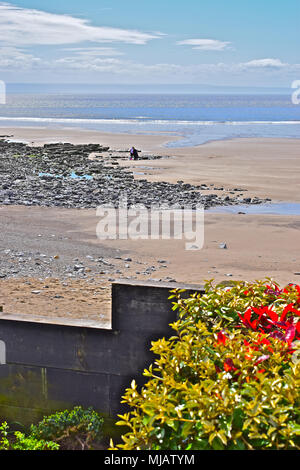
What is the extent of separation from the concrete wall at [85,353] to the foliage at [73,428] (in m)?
0.10

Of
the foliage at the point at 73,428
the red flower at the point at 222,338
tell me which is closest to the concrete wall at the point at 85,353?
the foliage at the point at 73,428

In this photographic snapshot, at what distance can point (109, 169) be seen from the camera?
32562 millimetres

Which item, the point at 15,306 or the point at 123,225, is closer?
the point at 15,306

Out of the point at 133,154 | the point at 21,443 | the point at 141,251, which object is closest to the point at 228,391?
the point at 21,443

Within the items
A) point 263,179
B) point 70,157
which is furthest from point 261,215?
point 70,157

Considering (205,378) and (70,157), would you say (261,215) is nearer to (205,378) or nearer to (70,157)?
(205,378)

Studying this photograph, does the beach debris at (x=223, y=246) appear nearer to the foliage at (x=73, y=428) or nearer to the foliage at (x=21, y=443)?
the foliage at (x=73, y=428)

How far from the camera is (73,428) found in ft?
16.8

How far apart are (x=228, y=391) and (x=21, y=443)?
2860 millimetres

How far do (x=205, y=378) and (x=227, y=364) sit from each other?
161mm

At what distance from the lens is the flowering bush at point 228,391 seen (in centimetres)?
295
